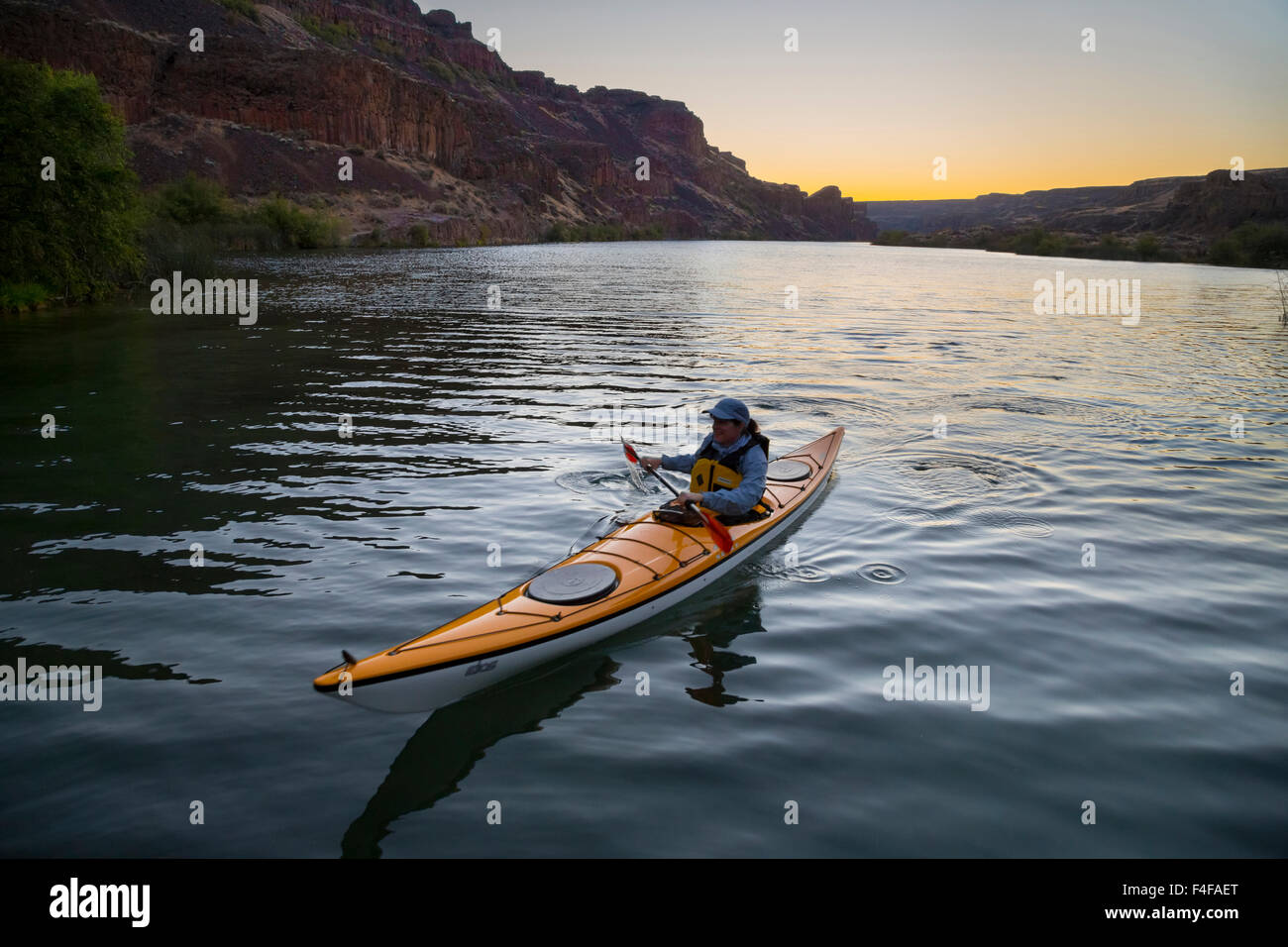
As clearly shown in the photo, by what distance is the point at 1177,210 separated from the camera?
100562 millimetres

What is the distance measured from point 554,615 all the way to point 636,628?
106cm

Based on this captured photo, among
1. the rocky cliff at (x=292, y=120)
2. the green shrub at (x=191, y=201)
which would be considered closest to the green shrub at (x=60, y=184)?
the green shrub at (x=191, y=201)

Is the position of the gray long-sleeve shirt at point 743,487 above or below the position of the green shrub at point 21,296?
below

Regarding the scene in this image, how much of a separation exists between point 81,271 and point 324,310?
23.2ft

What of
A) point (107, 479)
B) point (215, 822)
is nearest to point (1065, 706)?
point (215, 822)

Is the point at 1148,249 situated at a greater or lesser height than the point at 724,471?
greater

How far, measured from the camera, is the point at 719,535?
7.27 m

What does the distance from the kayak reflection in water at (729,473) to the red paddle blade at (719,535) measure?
0.23 metres

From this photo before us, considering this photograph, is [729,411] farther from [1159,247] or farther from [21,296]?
[1159,247]

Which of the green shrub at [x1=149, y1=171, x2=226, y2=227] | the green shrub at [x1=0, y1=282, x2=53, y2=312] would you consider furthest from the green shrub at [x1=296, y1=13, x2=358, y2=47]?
the green shrub at [x1=0, y1=282, x2=53, y2=312]

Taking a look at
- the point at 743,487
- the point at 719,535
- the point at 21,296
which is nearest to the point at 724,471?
the point at 743,487

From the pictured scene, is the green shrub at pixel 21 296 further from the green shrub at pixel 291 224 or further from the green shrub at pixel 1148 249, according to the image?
the green shrub at pixel 1148 249

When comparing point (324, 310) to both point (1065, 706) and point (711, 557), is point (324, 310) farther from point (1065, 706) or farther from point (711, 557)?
point (1065, 706)

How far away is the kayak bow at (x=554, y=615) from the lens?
478cm
